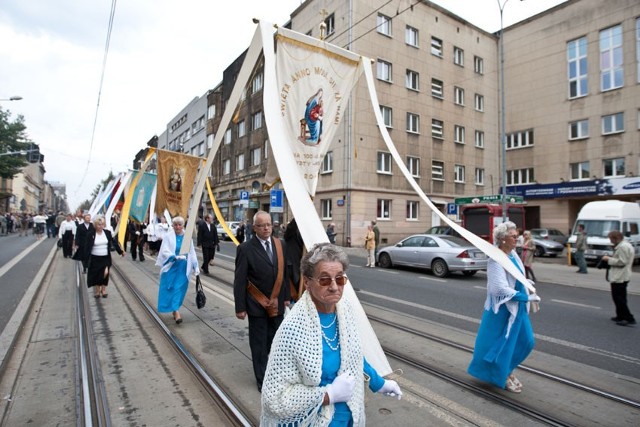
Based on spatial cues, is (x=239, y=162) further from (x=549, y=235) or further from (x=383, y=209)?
(x=549, y=235)

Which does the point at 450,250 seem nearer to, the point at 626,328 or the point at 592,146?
the point at 626,328

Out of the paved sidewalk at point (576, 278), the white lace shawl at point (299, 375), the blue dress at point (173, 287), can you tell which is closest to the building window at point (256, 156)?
the paved sidewalk at point (576, 278)

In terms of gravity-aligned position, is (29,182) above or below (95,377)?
above

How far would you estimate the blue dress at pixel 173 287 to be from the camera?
6.29 meters

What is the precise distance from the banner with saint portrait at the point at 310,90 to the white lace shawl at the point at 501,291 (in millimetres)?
2229

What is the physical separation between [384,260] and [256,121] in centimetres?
2266

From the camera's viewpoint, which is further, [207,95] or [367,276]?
[207,95]

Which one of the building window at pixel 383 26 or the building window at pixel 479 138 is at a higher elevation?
the building window at pixel 383 26

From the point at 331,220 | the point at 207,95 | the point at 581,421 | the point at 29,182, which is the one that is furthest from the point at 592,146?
the point at 29,182

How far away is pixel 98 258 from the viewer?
26.4 feet

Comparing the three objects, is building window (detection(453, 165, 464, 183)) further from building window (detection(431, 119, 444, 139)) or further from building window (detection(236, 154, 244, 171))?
building window (detection(236, 154, 244, 171))

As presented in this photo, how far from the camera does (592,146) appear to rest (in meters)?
26.5

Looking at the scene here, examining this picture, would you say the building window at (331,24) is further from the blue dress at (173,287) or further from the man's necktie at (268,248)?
the man's necktie at (268,248)

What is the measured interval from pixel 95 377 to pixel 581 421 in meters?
4.63
